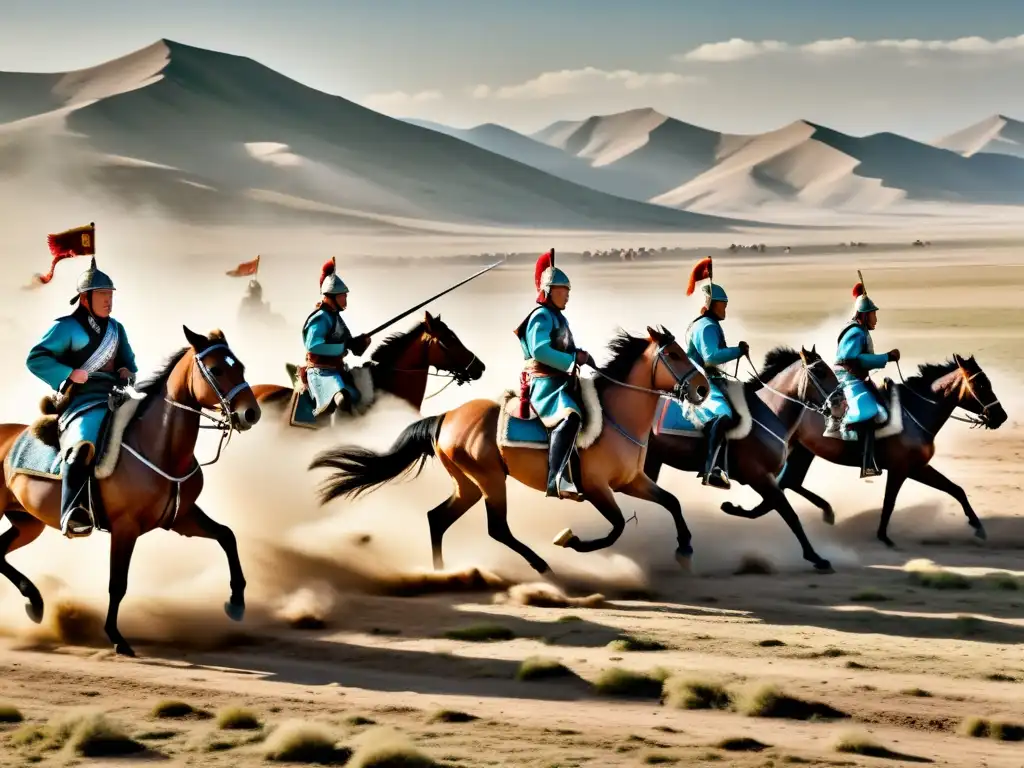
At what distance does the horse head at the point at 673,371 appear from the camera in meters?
13.7

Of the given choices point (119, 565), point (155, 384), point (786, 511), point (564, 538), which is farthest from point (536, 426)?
point (119, 565)

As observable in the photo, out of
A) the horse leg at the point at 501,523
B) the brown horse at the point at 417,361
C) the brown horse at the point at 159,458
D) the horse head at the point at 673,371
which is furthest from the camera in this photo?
the brown horse at the point at 417,361

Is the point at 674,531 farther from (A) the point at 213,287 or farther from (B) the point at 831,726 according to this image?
(A) the point at 213,287

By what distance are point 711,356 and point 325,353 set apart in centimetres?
411

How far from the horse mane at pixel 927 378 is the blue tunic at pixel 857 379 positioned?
74cm

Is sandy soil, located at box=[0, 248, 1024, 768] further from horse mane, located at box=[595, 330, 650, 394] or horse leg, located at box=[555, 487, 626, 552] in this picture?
horse mane, located at box=[595, 330, 650, 394]

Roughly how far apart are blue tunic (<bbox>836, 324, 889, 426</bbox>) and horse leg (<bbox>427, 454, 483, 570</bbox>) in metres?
4.90

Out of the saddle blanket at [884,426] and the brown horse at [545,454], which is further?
the saddle blanket at [884,426]

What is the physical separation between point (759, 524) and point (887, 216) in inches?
7194

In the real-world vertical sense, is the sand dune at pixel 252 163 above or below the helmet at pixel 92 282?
above

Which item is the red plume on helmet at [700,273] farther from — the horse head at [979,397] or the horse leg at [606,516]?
the horse head at [979,397]

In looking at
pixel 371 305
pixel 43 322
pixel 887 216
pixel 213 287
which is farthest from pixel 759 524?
pixel 887 216

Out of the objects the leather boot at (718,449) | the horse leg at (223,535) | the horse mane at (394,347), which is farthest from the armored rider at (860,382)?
the horse leg at (223,535)

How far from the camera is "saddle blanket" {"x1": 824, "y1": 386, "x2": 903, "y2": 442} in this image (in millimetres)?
17141
